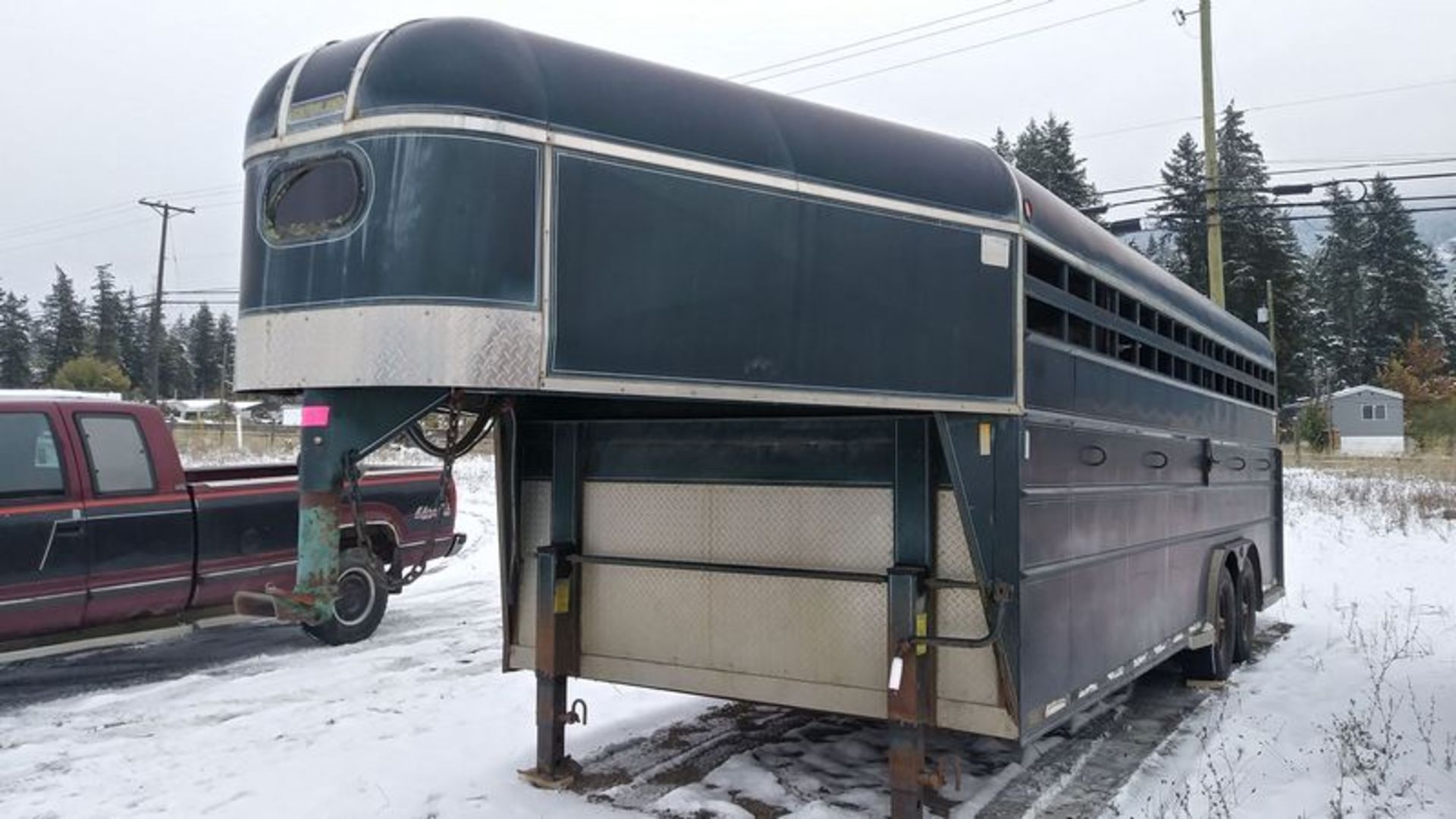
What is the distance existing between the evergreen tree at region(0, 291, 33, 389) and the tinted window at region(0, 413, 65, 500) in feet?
294

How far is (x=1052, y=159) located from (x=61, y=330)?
81248 millimetres

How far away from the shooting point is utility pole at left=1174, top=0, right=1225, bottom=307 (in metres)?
17.5

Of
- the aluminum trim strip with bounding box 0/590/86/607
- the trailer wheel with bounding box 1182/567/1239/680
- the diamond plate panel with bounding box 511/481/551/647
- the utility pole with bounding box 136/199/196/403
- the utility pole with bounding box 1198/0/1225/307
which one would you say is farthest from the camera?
the utility pole with bounding box 136/199/196/403

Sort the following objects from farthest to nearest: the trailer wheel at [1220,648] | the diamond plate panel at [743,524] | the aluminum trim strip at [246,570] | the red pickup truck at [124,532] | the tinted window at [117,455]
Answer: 1. the aluminum trim strip at [246,570]
2. the trailer wheel at [1220,648]
3. the tinted window at [117,455]
4. the red pickup truck at [124,532]
5. the diamond plate panel at [743,524]

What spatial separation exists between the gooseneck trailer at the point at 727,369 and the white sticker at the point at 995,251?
0.01 m

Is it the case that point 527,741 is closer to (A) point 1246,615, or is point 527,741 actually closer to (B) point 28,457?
(B) point 28,457

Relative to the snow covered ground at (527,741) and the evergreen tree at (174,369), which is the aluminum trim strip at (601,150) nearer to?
the snow covered ground at (527,741)

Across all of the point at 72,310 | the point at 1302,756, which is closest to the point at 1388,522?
the point at 1302,756

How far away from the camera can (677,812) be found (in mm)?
4809

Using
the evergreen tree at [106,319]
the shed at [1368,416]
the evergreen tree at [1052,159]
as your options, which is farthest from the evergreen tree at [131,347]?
the shed at [1368,416]

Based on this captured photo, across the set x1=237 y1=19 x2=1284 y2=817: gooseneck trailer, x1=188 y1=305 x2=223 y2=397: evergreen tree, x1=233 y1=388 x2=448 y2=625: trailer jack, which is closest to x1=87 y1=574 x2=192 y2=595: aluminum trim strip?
x1=237 y1=19 x2=1284 y2=817: gooseneck trailer

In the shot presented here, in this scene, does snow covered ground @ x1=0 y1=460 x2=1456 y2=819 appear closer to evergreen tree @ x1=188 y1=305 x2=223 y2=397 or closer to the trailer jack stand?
the trailer jack stand

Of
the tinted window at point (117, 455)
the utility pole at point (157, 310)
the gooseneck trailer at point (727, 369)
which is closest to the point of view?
the gooseneck trailer at point (727, 369)

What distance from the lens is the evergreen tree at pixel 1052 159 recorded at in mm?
49531
